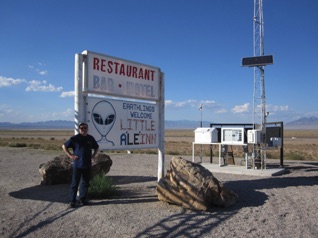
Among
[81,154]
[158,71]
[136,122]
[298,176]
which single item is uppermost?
[158,71]

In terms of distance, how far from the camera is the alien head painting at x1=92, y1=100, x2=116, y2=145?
9133 millimetres

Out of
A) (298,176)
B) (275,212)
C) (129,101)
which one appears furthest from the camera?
(298,176)

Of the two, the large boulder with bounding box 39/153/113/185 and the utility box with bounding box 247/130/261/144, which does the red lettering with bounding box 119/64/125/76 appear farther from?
the utility box with bounding box 247/130/261/144

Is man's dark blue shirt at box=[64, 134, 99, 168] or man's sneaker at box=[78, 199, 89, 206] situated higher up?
man's dark blue shirt at box=[64, 134, 99, 168]

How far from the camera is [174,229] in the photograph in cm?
614

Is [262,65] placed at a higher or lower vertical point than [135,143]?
higher

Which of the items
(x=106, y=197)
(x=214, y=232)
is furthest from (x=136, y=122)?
(x=214, y=232)

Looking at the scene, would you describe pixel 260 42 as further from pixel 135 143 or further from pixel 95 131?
pixel 95 131

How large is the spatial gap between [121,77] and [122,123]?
1229 mm

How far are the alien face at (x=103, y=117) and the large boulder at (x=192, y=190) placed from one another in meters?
2.07

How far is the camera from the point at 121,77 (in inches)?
388

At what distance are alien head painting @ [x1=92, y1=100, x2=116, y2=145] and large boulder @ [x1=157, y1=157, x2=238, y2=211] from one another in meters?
2.02

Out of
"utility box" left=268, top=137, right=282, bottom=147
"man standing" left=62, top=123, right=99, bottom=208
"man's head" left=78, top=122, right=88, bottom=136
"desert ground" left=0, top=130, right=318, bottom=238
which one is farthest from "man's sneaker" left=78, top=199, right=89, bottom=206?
"utility box" left=268, top=137, right=282, bottom=147

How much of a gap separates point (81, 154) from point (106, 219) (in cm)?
171
